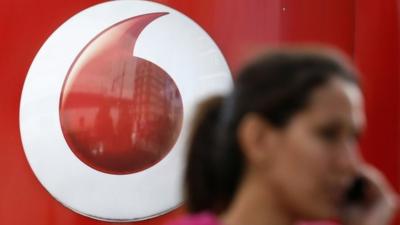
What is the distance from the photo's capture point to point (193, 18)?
1470 millimetres

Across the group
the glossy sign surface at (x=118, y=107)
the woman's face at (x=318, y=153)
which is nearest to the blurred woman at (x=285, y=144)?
the woman's face at (x=318, y=153)

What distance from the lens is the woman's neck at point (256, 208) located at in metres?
0.71

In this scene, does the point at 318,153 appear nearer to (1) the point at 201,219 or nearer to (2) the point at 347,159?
(2) the point at 347,159

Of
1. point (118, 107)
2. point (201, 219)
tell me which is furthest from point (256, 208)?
point (118, 107)

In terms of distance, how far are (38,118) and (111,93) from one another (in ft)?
0.49

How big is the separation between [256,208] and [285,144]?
79mm

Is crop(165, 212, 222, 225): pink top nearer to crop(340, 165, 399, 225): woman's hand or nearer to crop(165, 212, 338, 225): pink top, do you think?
crop(165, 212, 338, 225): pink top

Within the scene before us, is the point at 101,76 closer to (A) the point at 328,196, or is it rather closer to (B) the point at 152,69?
(B) the point at 152,69

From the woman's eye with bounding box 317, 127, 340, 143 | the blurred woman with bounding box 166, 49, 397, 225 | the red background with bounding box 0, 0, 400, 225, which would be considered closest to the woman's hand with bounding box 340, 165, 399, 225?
the blurred woman with bounding box 166, 49, 397, 225

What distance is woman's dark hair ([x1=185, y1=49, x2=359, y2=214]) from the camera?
0.69 meters

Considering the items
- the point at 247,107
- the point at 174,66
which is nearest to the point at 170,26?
the point at 174,66

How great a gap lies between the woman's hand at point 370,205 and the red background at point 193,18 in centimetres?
59

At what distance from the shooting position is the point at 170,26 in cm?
146

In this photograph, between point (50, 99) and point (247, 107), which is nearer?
point (247, 107)
